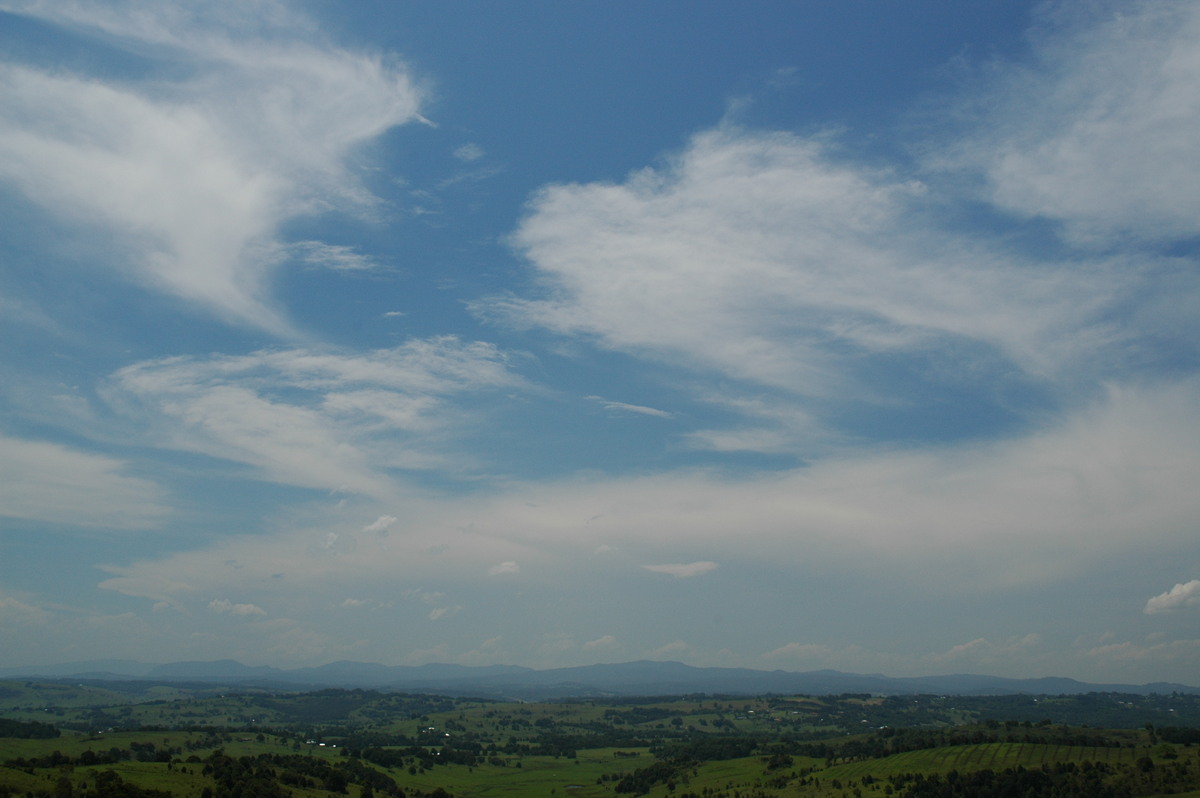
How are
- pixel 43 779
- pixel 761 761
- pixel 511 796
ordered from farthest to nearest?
1. pixel 761 761
2. pixel 511 796
3. pixel 43 779

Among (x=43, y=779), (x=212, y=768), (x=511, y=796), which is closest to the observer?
(x=43, y=779)

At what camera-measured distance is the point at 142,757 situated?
158625 millimetres

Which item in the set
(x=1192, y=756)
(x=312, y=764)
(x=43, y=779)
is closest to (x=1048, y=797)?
(x=1192, y=756)

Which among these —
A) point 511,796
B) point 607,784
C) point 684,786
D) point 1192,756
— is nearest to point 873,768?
point 684,786

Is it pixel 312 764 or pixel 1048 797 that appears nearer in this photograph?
pixel 1048 797

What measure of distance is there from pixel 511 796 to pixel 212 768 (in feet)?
234

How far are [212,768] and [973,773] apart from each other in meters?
131

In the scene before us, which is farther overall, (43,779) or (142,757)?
(142,757)

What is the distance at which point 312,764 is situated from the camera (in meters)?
155

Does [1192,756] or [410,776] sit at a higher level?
[1192,756]

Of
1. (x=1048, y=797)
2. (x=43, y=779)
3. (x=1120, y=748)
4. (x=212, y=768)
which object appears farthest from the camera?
(x=1120, y=748)

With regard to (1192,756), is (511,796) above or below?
below

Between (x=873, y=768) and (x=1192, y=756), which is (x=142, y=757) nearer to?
(x=873, y=768)

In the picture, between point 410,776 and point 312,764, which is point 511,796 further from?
point 312,764
